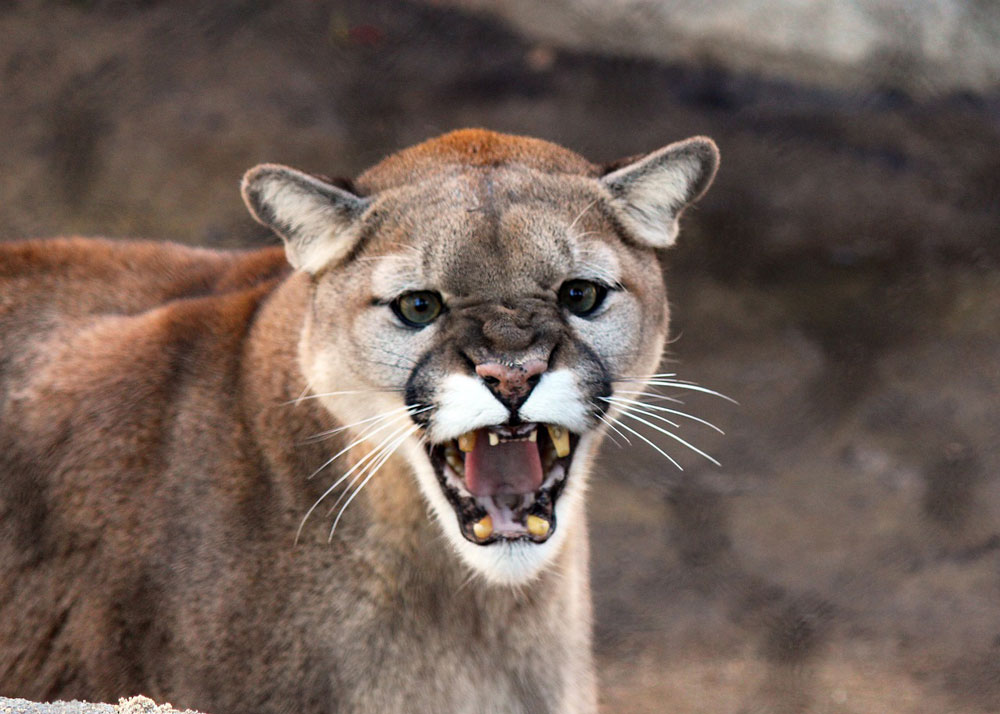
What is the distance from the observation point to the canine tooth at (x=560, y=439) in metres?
2.80

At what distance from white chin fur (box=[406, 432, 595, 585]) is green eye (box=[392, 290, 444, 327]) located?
0.28m

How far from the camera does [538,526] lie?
9.30ft

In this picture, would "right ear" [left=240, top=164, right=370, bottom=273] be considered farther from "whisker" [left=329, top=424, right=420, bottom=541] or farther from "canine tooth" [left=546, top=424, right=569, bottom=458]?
"canine tooth" [left=546, top=424, right=569, bottom=458]

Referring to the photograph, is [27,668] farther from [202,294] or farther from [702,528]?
[702,528]

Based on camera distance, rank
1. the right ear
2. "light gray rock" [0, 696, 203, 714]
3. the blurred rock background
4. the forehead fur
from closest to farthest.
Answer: "light gray rock" [0, 696, 203, 714]
the right ear
the forehead fur
the blurred rock background

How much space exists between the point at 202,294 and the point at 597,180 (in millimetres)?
1265

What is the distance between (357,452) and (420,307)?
0.46 metres

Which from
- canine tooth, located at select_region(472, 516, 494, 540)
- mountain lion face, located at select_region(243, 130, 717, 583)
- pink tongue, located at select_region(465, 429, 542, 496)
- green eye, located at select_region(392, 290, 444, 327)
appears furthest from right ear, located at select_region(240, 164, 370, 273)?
canine tooth, located at select_region(472, 516, 494, 540)

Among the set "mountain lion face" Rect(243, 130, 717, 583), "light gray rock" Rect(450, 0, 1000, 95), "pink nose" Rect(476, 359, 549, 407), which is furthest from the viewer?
"light gray rock" Rect(450, 0, 1000, 95)

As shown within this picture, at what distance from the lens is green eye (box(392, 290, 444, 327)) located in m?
2.85

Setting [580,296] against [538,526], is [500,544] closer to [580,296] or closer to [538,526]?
[538,526]

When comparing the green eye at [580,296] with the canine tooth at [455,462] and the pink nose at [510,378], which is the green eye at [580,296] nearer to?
the pink nose at [510,378]

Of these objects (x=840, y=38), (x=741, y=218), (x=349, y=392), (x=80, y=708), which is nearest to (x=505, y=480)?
(x=349, y=392)

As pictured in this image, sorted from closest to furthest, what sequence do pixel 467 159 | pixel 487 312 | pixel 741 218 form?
pixel 487 312 < pixel 467 159 < pixel 741 218
